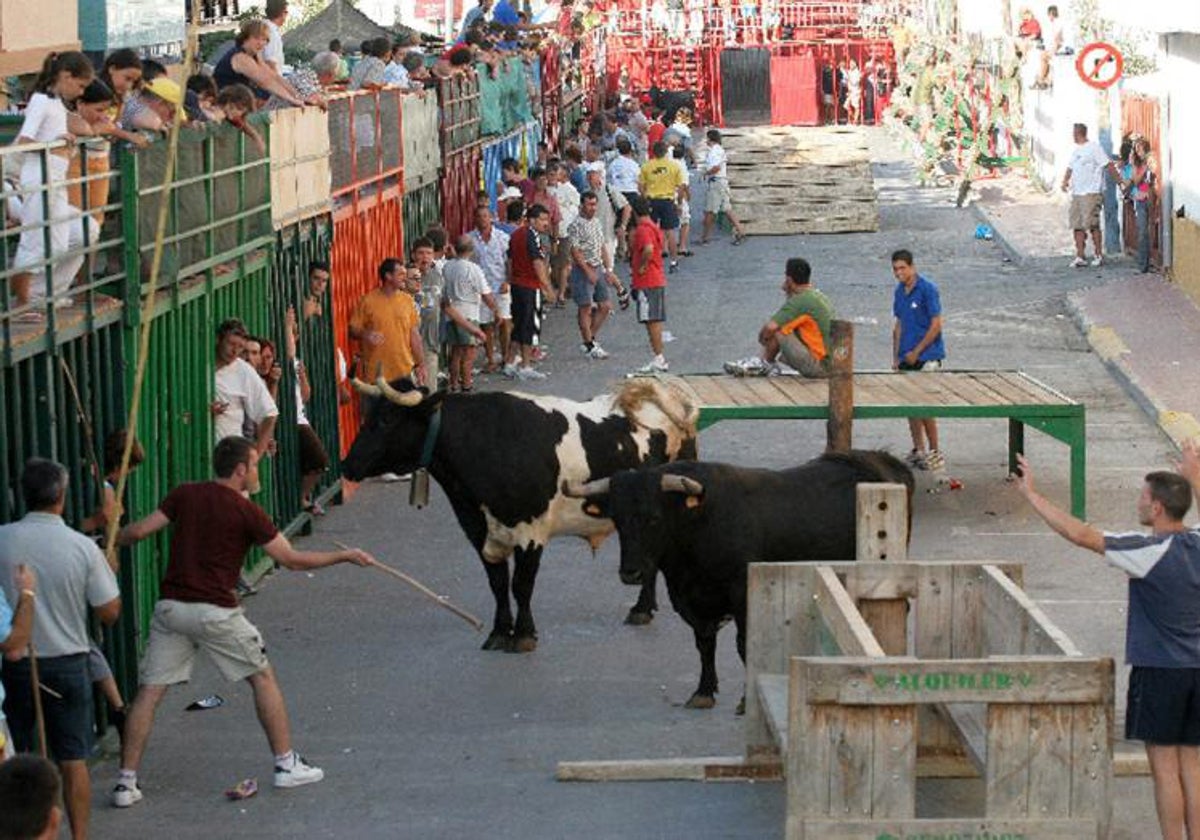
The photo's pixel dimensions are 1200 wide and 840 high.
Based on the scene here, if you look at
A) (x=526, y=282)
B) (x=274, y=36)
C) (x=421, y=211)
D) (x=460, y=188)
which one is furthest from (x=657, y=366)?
(x=274, y=36)

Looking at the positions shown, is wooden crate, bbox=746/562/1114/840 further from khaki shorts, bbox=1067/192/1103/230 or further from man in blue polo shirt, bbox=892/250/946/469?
khaki shorts, bbox=1067/192/1103/230

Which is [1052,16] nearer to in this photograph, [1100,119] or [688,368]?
[1100,119]

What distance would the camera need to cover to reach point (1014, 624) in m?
10.4

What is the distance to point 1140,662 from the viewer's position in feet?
32.9

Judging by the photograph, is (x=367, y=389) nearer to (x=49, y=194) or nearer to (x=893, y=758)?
(x=49, y=194)

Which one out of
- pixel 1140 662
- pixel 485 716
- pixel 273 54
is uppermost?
pixel 273 54

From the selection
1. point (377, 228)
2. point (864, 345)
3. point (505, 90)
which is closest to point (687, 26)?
point (505, 90)

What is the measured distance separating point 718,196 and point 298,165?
75.4 feet

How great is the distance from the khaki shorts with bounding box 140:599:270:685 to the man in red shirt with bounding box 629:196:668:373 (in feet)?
48.0

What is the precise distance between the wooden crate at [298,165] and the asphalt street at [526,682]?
2457 millimetres

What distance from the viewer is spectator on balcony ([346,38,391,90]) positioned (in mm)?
27203

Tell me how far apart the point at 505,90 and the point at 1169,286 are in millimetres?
9879

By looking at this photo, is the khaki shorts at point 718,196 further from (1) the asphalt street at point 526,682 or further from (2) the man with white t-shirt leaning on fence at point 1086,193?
(1) the asphalt street at point 526,682

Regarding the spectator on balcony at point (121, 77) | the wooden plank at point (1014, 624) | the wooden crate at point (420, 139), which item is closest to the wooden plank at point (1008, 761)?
the wooden plank at point (1014, 624)
